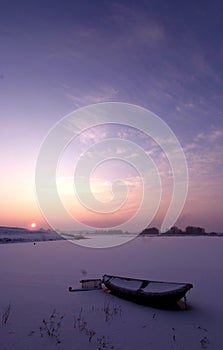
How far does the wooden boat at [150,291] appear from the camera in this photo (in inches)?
515

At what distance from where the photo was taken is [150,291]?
14.2m

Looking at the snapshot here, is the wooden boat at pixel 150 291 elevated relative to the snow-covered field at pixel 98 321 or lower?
elevated

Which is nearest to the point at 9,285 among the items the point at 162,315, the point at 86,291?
the point at 86,291

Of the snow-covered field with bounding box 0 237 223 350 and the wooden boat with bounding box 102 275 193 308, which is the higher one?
the wooden boat with bounding box 102 275 193 308

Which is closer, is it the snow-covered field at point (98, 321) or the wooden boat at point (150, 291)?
the snow-covered field at point (98, 321)

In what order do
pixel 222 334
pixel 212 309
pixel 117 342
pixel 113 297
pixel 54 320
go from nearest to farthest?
pixel 117 342, pixel 222 334, pixel 54 320, pixel 212 309, pixel 113 297

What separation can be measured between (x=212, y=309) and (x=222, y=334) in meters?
3.12

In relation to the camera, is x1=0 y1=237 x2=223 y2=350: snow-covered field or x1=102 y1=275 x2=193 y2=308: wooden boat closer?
x1=0 y1=237 x2=223 y2=350: snow-covered field

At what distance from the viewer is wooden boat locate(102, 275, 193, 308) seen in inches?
515

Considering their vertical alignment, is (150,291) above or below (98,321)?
above

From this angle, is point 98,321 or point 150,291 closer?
point 98,321

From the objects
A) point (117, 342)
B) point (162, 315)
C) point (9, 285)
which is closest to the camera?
point (117, 342)

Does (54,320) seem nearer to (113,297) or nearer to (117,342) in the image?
(117,342)

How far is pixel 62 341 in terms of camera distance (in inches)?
367
